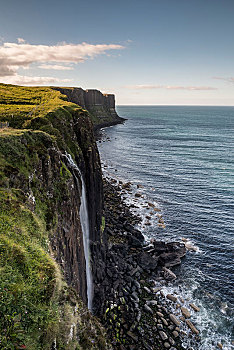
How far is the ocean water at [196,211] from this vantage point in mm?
25109

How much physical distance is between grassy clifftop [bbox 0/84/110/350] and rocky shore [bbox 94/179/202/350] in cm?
1280

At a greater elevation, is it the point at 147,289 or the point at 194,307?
the point at 147,289

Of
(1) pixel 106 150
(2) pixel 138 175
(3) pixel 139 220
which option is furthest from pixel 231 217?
(1) pixel 106 150

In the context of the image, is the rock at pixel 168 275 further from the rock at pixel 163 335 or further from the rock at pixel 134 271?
the rock at pixel 163 335

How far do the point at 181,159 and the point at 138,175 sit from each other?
24.3 meters

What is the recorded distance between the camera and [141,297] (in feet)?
81.3

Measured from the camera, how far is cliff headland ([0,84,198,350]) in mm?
7258

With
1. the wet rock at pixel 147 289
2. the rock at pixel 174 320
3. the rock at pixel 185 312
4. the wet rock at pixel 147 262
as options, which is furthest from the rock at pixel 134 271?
the rock at pixel 185 312

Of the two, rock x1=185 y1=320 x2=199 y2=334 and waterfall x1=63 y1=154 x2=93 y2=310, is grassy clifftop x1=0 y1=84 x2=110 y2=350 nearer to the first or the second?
waterfall x1=63 y1=154 x2=93 y2=310

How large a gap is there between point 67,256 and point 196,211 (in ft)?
117

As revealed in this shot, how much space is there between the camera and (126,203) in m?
48.0

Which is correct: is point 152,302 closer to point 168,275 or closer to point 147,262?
point 168,275

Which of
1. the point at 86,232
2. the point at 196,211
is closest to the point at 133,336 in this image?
the point at 86,232

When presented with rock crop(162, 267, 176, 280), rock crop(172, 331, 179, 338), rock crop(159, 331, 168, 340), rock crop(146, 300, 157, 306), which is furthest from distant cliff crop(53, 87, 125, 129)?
rock crop(159, 331, 168, 340)
